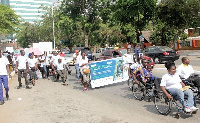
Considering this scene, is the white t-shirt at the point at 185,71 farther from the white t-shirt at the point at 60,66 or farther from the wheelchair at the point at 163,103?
the white t-shirt at the point at 60,66

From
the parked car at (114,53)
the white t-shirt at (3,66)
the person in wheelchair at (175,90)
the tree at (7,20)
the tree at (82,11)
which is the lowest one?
the person in wheelchair at (175,90)

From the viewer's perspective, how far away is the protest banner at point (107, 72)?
38.2 feet

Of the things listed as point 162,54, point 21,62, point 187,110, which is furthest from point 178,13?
point 187,110

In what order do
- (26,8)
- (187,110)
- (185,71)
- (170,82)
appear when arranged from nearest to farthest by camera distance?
(187,110) < (170,82) < (185,71) < (26,8)

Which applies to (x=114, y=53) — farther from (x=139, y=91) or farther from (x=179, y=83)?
(x=179, y=83)

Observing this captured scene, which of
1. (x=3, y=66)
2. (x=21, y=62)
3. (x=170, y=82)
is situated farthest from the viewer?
(x=21, y=62)

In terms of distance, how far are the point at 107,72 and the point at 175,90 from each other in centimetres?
567

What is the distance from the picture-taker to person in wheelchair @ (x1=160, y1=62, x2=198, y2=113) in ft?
20.3

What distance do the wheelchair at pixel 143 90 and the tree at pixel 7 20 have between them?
21471 millimetres

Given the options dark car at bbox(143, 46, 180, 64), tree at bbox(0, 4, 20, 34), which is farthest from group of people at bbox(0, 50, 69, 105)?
tree at bbox(0, 4, 20, 34)

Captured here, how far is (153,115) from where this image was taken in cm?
686

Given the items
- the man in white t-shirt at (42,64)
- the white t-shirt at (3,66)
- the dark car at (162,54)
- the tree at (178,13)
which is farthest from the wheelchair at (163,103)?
the tree at (178,13)

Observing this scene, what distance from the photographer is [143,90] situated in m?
8.55

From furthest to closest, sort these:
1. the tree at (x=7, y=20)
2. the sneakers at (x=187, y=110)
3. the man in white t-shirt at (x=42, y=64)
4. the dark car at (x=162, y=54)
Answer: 1. the tree at (x=7, y=20)
2. the dark car at (x=162, y=54)
3. the man in white t-shirt at (x=42, y=64)
4. the sneakers at (x=187, y=110)
